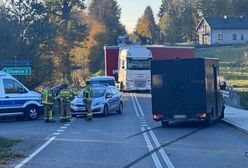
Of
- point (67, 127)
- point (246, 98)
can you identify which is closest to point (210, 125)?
point (67, 127)

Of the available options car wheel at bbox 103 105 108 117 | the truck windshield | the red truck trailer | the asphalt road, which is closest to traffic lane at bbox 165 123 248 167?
the asphalt road

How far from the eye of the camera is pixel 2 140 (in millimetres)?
19844

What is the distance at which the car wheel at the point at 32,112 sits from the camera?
30.4 meters

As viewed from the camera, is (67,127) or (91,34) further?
(91,34)

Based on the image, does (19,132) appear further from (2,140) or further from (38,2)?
(38,2)

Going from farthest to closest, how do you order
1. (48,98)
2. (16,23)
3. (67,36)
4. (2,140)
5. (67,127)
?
(67,36)
(16,23)
(48,98)
(67,127)
(2,140)

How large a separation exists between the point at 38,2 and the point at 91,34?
34.8 m

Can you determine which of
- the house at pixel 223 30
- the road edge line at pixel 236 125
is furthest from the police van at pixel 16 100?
the house at pixel 223 30

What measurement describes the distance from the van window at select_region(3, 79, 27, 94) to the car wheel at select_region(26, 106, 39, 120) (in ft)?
2.74

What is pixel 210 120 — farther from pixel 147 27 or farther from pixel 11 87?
pixel 147 27

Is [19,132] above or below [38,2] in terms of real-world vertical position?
below

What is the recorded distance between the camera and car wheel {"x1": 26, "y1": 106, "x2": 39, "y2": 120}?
30.4 meters

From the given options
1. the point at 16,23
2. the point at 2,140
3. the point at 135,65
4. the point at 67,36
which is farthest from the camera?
the point at 67,36

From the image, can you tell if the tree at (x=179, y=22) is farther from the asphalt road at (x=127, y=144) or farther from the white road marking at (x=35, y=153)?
the white road marking at (x=35, y=153)
